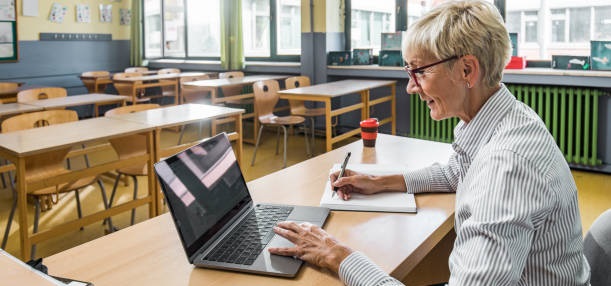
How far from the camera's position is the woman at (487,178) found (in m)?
0.83

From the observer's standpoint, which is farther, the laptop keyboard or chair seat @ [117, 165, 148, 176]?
chair seat @ [117, 165, 148, 176]

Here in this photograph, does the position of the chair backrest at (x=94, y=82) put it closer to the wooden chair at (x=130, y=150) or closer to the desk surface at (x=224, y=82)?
the desk surface at (x=224, y=82)

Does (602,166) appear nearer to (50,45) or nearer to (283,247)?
(283,247)

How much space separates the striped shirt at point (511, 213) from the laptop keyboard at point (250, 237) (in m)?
0.22

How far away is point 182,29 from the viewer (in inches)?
312

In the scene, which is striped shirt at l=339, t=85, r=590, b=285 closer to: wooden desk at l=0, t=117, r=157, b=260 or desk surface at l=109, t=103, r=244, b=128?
wooden desk at l=0, t=117, r=157, b=260

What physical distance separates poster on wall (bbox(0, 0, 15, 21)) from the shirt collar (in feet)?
24.7

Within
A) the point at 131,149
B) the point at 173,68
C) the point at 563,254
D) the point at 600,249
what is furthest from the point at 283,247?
the point at 173,68

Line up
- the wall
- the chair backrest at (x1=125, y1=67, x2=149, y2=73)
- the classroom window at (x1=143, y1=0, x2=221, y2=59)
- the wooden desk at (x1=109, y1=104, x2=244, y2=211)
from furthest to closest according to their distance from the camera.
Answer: the chair backrest at (x1=125, y1=67, x2=149, y2=73)
the classroom window at (x1=143, y1=0, x2=221, y2=59)
the wall
the wooden desk at (x1=109, y1=104, x2=244, y2=211)

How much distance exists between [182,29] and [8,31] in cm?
240

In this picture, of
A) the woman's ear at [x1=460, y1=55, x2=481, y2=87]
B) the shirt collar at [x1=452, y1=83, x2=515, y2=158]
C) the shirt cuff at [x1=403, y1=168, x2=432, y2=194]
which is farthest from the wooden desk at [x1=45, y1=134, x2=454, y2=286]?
the woman's ear at [x1=460, y1=55, x2=481, y2=87]

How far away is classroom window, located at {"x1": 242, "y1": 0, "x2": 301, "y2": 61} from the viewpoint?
6555mm

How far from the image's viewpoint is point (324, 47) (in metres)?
5.86

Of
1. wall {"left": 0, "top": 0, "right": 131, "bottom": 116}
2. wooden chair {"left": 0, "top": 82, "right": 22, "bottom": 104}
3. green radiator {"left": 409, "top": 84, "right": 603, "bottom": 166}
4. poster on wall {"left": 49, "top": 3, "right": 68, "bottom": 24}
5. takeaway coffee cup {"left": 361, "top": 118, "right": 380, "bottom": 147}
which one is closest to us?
takeaway coffee cup {"left": 361, "top": 118, "right": 380, "bottom": 147}
